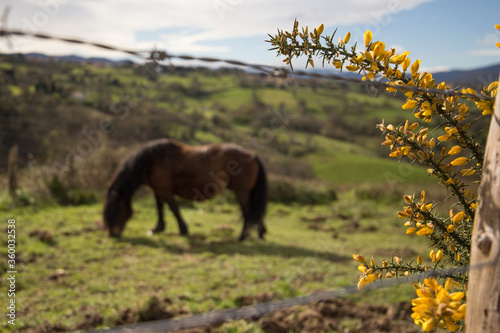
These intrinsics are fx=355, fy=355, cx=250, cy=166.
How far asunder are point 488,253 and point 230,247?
5907 millimetres

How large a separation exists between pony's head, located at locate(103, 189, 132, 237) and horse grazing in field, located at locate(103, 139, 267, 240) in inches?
0.9

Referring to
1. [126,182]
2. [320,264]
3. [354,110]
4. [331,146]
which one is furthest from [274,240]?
[354,110]

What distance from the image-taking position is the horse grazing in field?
7.17 metres

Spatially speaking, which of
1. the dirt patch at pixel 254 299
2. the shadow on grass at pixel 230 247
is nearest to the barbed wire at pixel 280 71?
the dirt patch at pixel 254 299

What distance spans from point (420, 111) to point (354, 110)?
1462 inches

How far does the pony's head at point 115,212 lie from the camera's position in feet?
22.1

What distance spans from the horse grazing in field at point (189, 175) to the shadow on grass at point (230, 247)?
47 cm

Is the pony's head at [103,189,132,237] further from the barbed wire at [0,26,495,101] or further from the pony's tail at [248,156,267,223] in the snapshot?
the barbed wire at [0,26,495,101]

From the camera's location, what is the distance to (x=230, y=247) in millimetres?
6785

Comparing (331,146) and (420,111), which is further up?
(331,146)

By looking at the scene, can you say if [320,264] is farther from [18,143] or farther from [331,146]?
[331,146]

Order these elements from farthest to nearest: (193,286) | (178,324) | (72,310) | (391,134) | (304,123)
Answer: (304,123) < (193,286) < (72,310) < (391,134) < (178,324)

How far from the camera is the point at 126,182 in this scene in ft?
23.3

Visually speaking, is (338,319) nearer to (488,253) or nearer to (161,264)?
(161,264)
